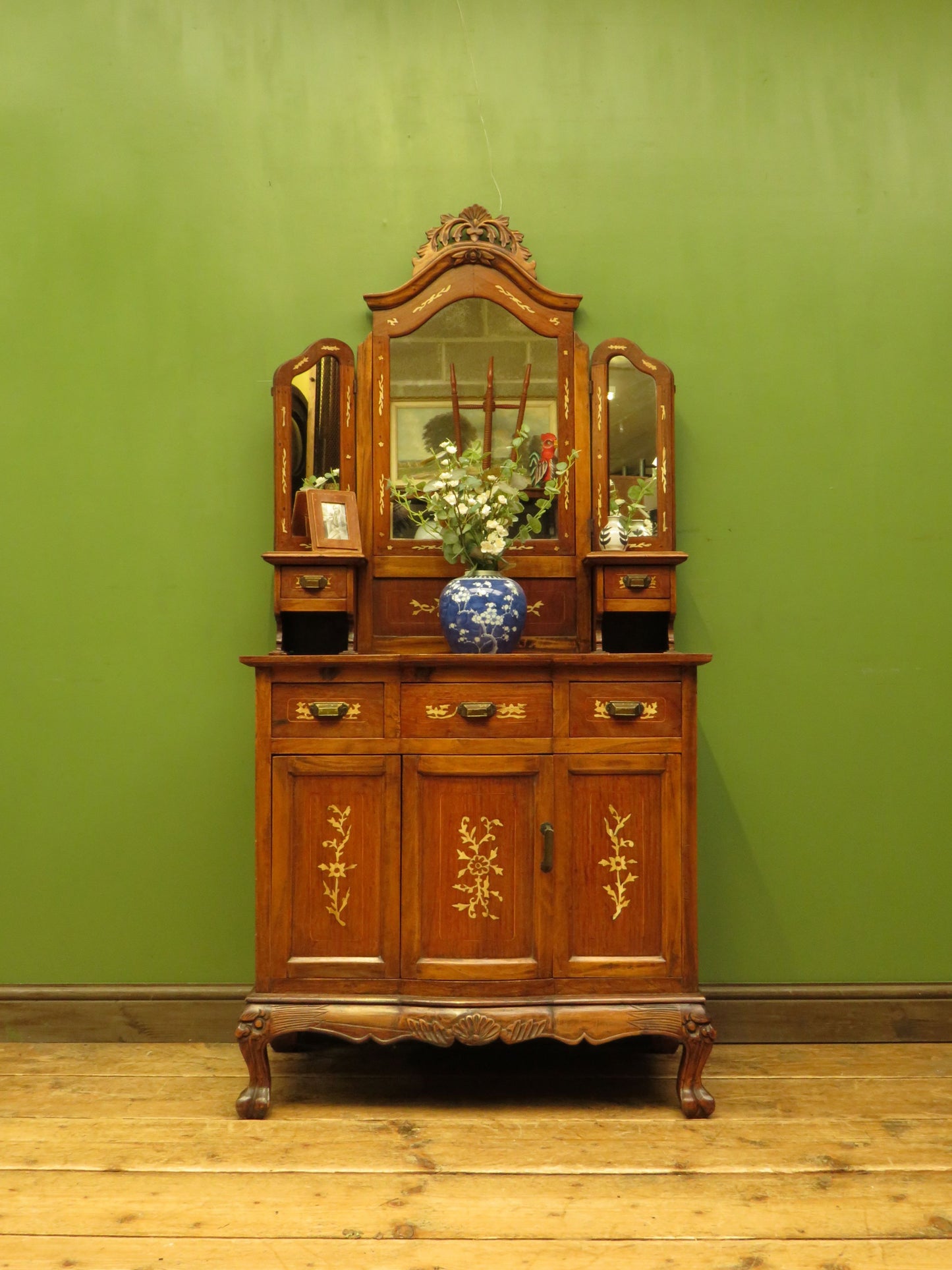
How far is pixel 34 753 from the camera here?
2826 millimetres

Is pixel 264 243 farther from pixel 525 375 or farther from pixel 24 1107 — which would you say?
pixel 24 1107

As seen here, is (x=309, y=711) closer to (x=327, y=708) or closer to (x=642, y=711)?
(x=327, y=708)

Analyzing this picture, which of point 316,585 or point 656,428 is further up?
point 656,428

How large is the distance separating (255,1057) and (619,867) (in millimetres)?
976

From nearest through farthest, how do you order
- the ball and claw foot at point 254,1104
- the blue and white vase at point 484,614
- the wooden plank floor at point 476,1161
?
the wooden plank floor at point 476,1161, the ball and claw foot at point 254,1104, the blue and white vase at point 484,614

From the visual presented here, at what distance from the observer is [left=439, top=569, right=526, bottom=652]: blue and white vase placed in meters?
2.43

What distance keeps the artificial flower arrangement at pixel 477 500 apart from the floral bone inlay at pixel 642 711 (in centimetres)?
50

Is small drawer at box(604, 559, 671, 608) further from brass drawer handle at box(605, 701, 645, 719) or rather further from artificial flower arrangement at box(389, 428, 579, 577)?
brass drawer handle at box(605, 701, 645, 719)

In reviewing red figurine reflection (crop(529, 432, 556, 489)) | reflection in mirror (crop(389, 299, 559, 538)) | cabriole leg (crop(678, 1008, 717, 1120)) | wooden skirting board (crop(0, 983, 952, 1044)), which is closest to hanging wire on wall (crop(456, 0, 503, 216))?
reflection in mirror (crop(389, 299, 559, 538))

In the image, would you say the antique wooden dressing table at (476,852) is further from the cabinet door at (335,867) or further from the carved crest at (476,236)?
the carved crest at (476,236)

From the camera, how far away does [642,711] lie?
2.33m

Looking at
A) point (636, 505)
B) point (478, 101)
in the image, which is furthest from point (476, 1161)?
point (478, 101)

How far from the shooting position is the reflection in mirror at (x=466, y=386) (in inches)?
109

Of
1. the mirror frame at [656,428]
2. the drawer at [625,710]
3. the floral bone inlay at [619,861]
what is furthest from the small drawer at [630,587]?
the floral bone inlay at [619,861]
